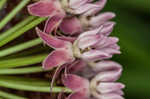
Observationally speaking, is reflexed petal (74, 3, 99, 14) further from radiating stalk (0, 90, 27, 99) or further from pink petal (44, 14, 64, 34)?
radiating stalk (0, 90, 27, 99)

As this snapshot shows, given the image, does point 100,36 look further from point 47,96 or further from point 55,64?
point 47,96

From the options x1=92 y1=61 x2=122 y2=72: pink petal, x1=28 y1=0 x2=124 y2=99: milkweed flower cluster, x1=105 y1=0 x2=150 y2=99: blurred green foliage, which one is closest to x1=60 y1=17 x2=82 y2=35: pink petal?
x1=28 y1=0 x2=124 y2=99: milkweed flower cluster

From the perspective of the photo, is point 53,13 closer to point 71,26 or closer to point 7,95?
point 71,26

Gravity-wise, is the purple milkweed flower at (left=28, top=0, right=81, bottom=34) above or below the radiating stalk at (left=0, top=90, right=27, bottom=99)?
above

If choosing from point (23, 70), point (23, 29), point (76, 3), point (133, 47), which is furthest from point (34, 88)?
point (133, 47)

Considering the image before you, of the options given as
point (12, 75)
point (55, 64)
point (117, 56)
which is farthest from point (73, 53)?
point (117, 56)
